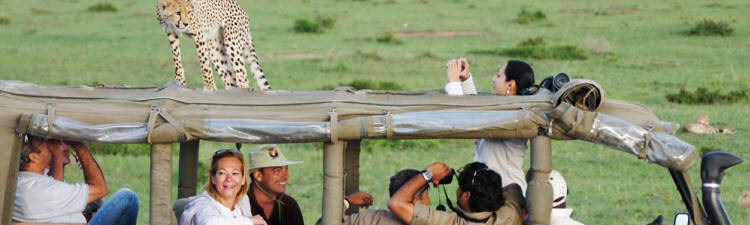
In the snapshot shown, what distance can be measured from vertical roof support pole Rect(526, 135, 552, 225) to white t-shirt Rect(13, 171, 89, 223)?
7.41 ft

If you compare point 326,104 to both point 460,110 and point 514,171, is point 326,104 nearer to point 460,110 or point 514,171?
point 460,110

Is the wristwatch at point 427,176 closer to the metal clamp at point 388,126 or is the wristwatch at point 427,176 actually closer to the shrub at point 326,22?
the metal clamp at point 388,126

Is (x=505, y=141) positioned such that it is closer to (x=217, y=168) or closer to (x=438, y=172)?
(x=438, y=172)

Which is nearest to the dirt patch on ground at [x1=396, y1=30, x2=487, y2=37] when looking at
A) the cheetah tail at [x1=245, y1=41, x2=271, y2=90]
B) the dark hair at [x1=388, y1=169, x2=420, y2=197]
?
the cheetah tail at [x1=245, y1=41, x2=271, y2=90]

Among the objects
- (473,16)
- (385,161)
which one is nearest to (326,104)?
(385,161)

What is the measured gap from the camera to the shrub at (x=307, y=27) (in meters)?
25.3

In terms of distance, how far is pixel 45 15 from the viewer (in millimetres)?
27031

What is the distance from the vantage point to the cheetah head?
10570mm

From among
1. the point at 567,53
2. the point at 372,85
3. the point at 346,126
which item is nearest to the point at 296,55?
the point at 372,85

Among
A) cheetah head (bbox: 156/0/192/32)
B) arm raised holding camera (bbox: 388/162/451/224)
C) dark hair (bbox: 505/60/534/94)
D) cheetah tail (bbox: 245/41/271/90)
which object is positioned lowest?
arm raised holding camera (bbox: 388/162/451/224)

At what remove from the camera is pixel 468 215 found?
606 cm

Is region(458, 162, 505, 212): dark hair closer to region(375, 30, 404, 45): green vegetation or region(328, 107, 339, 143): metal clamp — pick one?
region(328, 107, 339, 143): metal clamp

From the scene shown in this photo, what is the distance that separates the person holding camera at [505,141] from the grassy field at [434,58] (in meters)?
4.83

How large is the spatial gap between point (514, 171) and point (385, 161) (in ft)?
27.4
